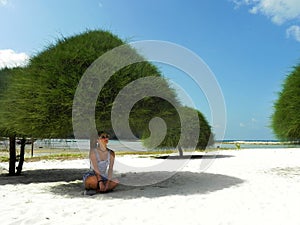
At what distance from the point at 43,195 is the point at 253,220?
548 cm

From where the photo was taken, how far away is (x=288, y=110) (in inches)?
515

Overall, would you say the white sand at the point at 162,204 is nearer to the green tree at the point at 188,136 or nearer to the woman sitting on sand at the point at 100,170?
the woman sitting on sand at the point at 100,170

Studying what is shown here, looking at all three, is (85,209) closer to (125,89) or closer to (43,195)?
(43,195)

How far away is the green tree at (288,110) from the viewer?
489 inches

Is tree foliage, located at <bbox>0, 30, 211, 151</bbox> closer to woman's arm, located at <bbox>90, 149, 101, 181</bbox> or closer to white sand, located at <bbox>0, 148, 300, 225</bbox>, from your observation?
woman's arm, located at <bbox>90, 149, 101, 181</bbox>

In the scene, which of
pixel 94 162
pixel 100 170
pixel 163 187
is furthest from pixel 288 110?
pixel 94 162

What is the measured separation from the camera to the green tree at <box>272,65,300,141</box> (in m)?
12.4

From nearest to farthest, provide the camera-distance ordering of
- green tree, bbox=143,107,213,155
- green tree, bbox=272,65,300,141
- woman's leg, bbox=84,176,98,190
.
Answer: woman's leg, bbox=84,176,98,190 → green tree, bbox=272,65,300,141 → green tree, bbox=143,107,213,155

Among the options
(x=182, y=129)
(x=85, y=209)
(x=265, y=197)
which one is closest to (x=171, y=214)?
(x=85, y=209)

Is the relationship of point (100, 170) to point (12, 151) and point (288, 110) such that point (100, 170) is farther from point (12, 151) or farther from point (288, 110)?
point (288, 110)

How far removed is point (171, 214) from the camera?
6.35 metres

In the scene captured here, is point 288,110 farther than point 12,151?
No

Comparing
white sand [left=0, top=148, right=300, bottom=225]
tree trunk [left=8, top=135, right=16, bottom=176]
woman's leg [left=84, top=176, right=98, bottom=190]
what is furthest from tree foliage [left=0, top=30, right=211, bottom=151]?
tree trunk [left=8, top=135, right=16, bottom=176]

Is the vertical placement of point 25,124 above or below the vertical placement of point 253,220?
above
